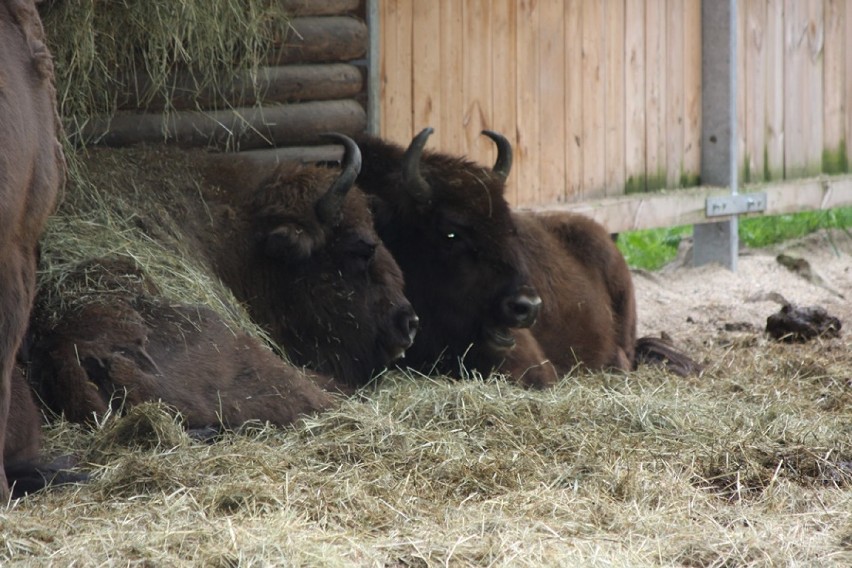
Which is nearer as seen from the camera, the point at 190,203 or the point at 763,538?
the point at 763,538

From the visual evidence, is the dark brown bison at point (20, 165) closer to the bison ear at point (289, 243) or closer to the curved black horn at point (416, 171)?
the bison ear at point (289, 243)

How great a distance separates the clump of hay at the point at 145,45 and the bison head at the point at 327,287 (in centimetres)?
89

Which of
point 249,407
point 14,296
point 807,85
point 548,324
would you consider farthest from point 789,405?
point 807,85

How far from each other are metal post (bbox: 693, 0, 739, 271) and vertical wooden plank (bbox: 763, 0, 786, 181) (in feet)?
3.12

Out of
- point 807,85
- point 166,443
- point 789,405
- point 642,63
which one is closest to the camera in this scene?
point 166,443

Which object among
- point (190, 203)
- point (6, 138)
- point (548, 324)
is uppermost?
point (6, 138)

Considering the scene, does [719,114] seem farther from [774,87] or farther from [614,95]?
[614,95]

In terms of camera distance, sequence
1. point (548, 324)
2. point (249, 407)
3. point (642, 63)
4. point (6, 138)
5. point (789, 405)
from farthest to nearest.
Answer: point (642, 63)
point (548, 324)
point (789, 405)
point (249, 407)
point (6, 138)

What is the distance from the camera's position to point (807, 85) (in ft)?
41.2

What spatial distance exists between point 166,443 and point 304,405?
904 millimetres

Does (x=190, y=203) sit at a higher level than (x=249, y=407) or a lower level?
higher

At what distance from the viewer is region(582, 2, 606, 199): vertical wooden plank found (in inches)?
399

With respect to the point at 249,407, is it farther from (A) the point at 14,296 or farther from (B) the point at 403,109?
(B) the point at 403,109

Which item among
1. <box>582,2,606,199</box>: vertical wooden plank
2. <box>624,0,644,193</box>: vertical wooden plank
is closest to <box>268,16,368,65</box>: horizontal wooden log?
<box>582,2,606,199</box>: vertical wooden plank
